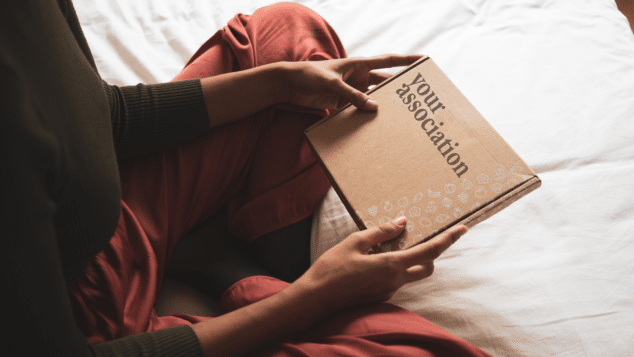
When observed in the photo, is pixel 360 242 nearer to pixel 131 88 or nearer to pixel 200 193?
pixel 200 193

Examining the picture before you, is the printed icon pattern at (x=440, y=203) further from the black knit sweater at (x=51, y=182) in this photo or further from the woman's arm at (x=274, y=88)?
the black knit sweater at (x=51, y=182)

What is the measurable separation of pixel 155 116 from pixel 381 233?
0.37 meters

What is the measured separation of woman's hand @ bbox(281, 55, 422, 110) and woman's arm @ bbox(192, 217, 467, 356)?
212 millimetres

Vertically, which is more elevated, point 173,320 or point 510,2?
point 510,2

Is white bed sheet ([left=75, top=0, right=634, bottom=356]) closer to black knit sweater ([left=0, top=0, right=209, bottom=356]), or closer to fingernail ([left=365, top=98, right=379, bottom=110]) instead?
fingernail ([left=365, top=98, right=379, bottom=110])

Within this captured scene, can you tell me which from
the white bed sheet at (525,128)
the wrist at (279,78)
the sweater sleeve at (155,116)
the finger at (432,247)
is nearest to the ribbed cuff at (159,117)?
the sweater sleeve at (155,116)

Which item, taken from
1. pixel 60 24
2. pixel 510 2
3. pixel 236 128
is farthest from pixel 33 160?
pixel 510 2

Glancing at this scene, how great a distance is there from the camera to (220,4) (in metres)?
0.91

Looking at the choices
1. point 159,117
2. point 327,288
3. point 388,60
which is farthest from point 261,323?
point 388,60

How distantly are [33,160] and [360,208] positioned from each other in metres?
0.36

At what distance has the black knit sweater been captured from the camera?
1.04ft

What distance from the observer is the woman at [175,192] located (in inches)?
13.1

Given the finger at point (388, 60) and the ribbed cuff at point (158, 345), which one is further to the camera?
the finger at point (388, 60)

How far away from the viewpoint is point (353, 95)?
56 centimetres
